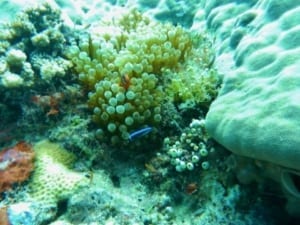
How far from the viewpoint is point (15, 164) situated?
12.5ft

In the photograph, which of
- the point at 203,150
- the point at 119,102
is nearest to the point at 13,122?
the point at 119,102

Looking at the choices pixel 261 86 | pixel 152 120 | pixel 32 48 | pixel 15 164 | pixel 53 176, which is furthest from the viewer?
pixel 32 48

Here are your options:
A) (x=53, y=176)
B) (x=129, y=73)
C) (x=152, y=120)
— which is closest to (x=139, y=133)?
(x=152, y=120)

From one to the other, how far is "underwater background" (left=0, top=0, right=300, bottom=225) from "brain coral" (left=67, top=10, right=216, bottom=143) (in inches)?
0.6

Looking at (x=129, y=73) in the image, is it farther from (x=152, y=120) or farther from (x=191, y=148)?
(x=191, y=148)

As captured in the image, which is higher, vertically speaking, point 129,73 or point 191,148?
point 129,73

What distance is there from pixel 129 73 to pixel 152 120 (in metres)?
0.58

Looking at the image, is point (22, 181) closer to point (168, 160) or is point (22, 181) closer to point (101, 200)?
point (101, 200)

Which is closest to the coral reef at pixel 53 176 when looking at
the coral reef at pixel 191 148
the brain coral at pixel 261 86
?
the coral reef at pixel 191 148

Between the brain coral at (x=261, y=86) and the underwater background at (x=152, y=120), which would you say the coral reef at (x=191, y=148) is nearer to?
the underwater background at (x=152, y=120)

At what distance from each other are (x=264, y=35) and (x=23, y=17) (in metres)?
3.04

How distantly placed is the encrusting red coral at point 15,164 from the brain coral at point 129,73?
79 centimetres

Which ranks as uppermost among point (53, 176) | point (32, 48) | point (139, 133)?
point (32, 48)

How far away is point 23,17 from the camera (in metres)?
4.81
